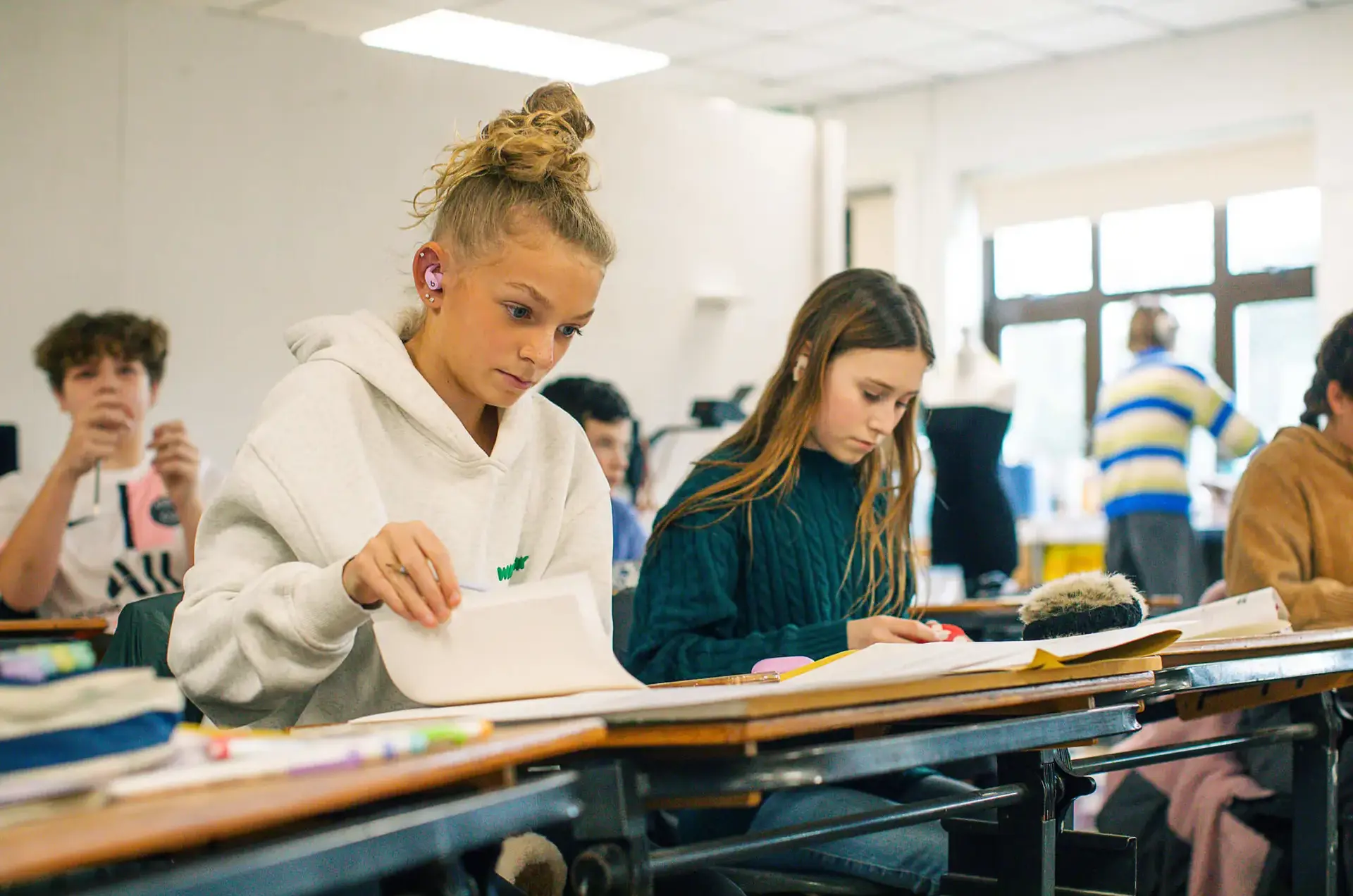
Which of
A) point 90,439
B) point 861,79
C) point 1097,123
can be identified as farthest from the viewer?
point 861,79

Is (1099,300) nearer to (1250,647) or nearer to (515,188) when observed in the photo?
(1250,647)

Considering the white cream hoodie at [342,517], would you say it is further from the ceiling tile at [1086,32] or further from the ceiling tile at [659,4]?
the ceiling tile at [1086,32]

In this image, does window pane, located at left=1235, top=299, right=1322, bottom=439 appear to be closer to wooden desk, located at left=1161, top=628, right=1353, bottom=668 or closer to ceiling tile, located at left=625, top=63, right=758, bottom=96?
ceiling tile, located at left=625, top=63, right=758, bottom=96

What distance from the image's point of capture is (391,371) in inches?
48.8

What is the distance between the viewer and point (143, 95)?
3.70 m

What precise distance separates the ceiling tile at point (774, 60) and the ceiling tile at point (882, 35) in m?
0.11

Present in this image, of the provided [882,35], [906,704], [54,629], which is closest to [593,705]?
[906,704]

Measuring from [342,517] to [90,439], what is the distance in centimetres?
165

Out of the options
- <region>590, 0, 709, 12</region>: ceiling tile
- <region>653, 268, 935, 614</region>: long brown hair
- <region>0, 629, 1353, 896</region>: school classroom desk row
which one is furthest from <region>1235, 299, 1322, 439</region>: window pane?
<region>0, 629, 1353, 896</region>: school classroom desk row

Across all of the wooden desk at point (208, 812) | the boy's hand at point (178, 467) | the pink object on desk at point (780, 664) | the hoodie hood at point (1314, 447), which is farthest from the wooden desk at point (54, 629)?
the hoodie hood at point (1314, 447)

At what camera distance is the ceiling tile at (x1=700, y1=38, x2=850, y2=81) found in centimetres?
679

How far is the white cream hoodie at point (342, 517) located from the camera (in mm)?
1051

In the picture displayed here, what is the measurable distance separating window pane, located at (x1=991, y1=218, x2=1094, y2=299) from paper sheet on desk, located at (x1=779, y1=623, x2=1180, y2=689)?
6539 millimetres

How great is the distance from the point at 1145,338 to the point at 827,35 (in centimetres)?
237
